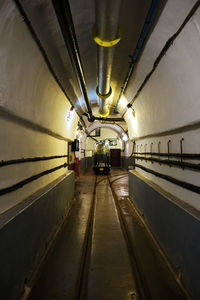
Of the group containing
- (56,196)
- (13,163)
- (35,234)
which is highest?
(13,163)

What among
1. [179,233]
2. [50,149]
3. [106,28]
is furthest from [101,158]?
[106,28]

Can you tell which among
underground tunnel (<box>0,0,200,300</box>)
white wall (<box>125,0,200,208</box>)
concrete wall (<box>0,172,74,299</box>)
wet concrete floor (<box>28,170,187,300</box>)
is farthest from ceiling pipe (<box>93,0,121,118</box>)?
wet concrete floor (<box>28,170,187,300</box>)

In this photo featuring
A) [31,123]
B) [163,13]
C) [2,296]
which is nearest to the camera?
[2,296]

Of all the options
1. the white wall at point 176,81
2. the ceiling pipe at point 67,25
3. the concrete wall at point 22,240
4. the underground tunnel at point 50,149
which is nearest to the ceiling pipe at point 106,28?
the underground tunnel at point 50,149

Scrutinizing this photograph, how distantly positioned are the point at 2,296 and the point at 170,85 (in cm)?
338

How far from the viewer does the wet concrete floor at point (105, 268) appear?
6.91ft

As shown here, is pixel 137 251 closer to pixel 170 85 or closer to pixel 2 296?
pixel 2 296

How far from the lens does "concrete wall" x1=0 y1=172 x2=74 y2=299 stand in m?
1.68

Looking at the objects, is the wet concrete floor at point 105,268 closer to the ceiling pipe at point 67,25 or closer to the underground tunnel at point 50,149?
the underground tunnel at point 50,149

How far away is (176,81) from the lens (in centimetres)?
232

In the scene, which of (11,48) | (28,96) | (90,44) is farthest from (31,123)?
(90,44)

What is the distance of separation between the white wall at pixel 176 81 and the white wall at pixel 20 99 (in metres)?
1.80

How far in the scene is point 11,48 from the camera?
1.79 metres

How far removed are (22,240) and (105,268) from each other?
1.40 m
